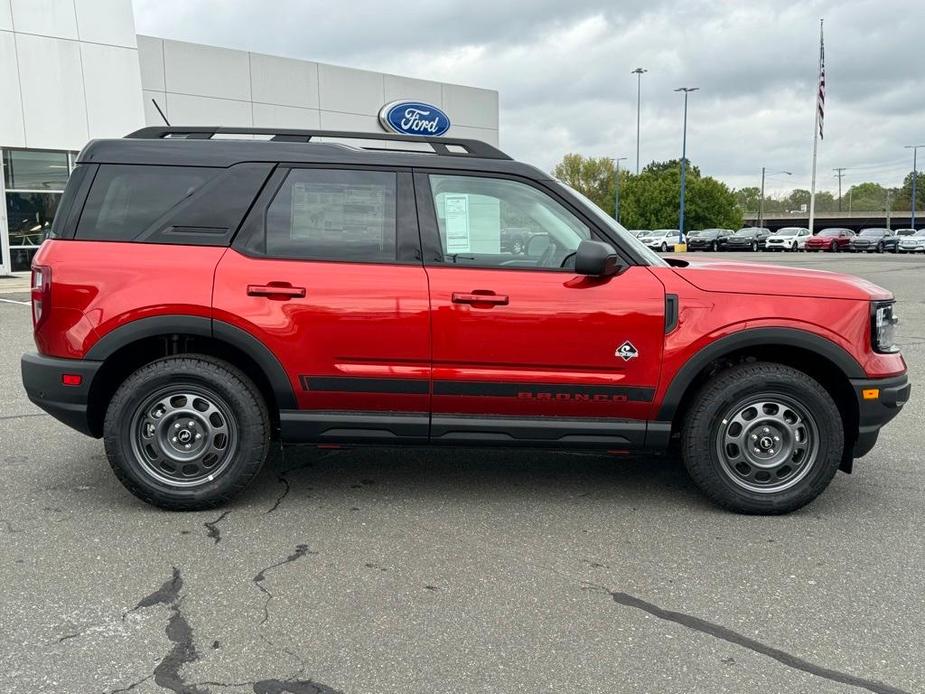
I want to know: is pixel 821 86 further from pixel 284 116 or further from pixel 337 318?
pixel 337 318

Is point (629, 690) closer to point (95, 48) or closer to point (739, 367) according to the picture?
point (739, 367)

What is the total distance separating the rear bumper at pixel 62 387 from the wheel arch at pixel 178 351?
0.12 ft

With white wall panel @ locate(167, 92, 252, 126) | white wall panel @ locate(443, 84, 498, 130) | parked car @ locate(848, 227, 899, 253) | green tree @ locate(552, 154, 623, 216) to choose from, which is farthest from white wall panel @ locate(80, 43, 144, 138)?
green tree @ locate(552, 154, 623, 216)

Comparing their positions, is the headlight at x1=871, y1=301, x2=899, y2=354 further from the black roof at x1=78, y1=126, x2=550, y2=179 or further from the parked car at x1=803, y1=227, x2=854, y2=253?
the parked car at x1=803, y1=227, x2=854, y2=253

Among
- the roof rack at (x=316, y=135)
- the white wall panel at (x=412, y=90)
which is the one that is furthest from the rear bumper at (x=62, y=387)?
the white wall panel at (x=412, y=90)

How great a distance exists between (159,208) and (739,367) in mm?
3078

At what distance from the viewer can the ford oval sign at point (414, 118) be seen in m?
25.6

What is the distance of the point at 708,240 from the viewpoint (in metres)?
52.3

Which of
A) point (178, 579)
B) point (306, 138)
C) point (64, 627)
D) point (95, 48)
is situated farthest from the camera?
point (95, 48)

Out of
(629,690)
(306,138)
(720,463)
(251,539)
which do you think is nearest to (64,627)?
(251,539)

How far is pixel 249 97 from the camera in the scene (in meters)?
23.3

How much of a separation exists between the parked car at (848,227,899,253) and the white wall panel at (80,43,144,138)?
135 ft

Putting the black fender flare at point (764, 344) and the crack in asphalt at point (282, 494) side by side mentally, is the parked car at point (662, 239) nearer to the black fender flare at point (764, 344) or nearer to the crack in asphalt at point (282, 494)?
the black fender flare at point (764, 344)

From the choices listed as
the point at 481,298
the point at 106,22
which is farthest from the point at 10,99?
the point at 481,298
